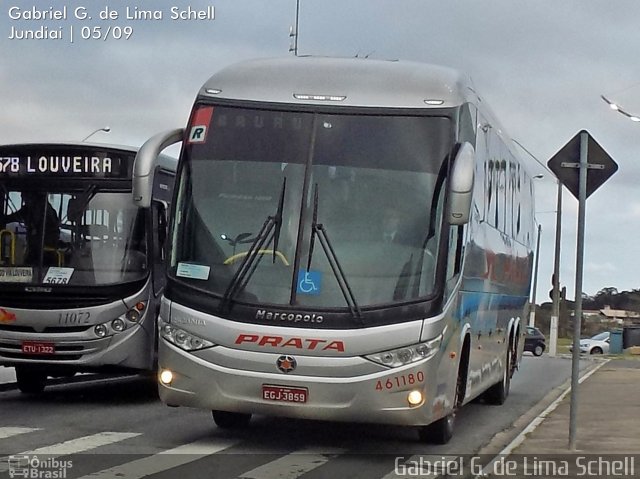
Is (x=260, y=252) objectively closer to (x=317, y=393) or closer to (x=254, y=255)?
(x=254, y=255)

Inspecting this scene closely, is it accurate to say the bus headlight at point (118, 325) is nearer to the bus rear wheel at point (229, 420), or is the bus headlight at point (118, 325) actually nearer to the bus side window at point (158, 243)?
the bus side window at point (158, 243)

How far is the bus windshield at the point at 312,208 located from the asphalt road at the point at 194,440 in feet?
4.80

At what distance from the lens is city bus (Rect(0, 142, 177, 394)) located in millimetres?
13930

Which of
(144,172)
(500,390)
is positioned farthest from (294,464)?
(500,390)

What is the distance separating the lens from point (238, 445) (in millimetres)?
11367

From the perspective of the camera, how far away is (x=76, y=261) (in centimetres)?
1412

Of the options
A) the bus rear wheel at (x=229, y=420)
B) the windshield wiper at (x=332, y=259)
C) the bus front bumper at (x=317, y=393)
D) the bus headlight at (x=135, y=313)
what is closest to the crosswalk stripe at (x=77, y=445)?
the bus rear wheel at (x=229, y=420)

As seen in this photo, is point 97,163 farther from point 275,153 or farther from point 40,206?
point 275,153

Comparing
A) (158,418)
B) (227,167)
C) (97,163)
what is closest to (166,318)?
(227,167)

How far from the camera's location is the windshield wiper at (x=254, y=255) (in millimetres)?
10284

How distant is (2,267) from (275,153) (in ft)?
16.6

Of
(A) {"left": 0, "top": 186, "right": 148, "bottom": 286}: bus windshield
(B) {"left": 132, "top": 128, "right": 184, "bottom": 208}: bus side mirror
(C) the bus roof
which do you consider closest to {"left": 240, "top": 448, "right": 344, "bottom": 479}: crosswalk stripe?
(B) {"left": 132, "top": 128, "right": 184, "bottom": 208}: bus side mirror

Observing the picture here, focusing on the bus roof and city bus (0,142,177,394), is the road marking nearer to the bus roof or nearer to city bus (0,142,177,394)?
the bus roof

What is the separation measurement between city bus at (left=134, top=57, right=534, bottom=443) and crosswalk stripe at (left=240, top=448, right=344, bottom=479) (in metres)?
0.44
